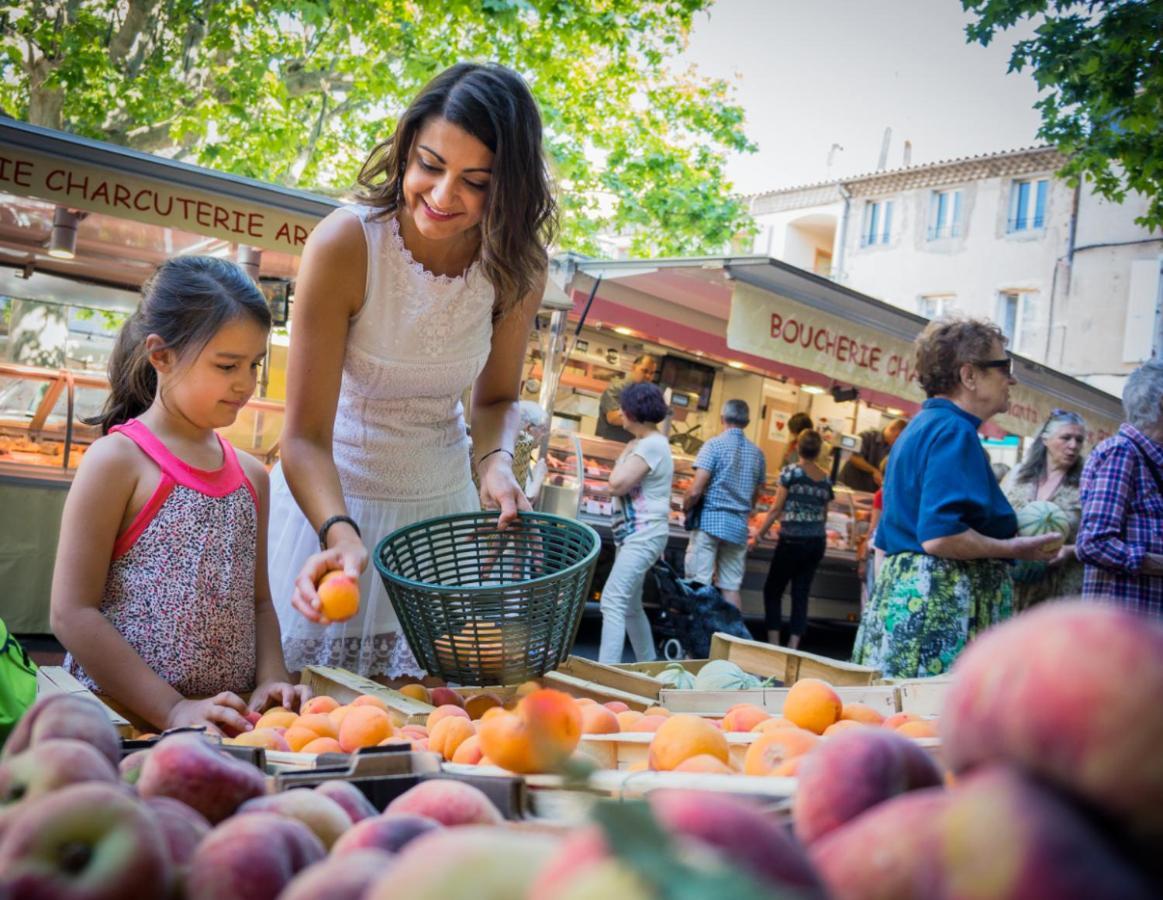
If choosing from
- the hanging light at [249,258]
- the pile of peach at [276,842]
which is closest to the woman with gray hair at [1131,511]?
the pile of peach at [276,842]

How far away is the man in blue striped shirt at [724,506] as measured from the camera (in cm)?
816

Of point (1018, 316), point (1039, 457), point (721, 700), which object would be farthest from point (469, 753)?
point (1018, 316)

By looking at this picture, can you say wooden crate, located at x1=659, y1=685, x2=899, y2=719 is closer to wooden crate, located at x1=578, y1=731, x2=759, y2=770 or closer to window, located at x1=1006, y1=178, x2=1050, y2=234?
wooden crate, located at x1=578, y1=731, x2=759, y2=770

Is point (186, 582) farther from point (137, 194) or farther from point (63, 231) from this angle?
point (63, 231)

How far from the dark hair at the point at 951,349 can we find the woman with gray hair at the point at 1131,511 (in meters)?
0.78

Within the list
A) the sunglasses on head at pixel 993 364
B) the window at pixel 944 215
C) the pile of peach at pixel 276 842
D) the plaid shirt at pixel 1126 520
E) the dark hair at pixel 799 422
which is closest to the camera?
the pile of peach at pixel 276 842

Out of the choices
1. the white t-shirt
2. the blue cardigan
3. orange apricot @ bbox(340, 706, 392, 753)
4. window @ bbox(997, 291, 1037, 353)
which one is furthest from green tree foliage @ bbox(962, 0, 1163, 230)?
window @ bbox(997, 291, 1037, 353)

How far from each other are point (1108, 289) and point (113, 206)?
876 inches

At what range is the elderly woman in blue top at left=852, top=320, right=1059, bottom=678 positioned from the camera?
3.67 m

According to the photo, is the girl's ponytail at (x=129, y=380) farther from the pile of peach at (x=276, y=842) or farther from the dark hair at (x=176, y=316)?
the pile of peach at (x=276, y=842)

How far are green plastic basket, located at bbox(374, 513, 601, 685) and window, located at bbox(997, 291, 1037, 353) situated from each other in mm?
23772

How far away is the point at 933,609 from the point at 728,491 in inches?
173

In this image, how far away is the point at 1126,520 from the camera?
4141mm


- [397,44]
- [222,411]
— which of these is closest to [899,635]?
[222,411]
